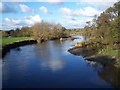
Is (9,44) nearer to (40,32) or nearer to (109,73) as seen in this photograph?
(40,32)

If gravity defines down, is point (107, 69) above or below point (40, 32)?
below

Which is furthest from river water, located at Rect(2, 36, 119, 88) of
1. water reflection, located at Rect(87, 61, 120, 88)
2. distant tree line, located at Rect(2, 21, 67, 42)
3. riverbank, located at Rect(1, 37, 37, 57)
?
distant tree line, located at Rect(2, 21, 67, 42)

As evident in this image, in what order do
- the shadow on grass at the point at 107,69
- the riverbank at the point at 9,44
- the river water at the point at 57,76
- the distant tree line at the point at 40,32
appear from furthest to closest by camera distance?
1. the distant tree line at the point at 40,32
2. the riverbank at the point at 9,44
3. the shadow on grass at the point at 107,69
4. the river water at the point at 57,76

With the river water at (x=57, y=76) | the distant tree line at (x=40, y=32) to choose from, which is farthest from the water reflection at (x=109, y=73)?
the distant tree line at (x=40, y=32)

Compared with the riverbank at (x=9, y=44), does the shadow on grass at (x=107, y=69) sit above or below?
below

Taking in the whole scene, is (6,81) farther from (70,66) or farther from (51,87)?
(70,66)

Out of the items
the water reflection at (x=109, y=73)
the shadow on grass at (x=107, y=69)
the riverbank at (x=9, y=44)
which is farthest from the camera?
the riverbank at (x=9, y=44)

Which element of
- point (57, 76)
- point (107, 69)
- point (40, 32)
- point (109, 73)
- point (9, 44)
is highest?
point (40, 32)

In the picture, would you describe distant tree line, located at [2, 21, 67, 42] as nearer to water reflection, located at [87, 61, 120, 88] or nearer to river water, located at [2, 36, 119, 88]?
river water, located at [2, 36, 119, 88]

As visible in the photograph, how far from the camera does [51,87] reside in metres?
28.0

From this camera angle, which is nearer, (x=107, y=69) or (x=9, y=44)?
(x=107, y=69)

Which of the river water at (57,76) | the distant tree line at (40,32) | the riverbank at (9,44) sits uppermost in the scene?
the distant tree line at (40,32)

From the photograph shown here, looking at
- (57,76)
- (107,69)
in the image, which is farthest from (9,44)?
(57,76)

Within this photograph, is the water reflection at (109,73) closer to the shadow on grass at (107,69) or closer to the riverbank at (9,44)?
the shadow on grass at (107,69)
